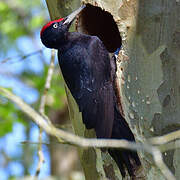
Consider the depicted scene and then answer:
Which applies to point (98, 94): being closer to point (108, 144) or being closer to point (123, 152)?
point (123, 152)

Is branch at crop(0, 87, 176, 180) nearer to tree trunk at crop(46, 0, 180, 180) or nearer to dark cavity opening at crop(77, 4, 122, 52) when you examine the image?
tree trunk at crop(46, 0, 180, 180)

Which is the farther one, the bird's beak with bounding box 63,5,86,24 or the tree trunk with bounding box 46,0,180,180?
the bird's beak with bounding box 63,5,86,24

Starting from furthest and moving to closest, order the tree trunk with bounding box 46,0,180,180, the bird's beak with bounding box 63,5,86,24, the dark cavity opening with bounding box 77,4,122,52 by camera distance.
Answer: the dark cavity opening with bounding box 77,4,122,52 → the bird's beak with bounding box 63,5,86,24 → the tree trunk with bounding box 46,0,180,180

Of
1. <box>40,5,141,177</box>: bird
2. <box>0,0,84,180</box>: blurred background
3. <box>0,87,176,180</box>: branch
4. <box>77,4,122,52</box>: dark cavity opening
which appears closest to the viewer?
<box>0,87,176,180</box>: branch

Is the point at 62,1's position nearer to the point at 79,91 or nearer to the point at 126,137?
the point at 79,91

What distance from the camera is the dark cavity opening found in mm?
4121

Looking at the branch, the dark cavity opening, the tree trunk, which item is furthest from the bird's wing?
the branch

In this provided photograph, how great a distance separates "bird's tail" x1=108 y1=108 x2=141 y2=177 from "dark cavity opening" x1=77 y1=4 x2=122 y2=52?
3.70ft

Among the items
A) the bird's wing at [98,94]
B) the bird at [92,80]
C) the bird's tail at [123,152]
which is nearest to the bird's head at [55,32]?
the bird at [92,80]

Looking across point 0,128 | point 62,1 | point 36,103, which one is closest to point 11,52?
point 36,103

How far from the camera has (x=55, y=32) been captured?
4117mm

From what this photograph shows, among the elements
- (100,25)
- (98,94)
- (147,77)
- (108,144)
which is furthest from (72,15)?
(108,144)

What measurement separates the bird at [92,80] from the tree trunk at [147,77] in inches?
4.3

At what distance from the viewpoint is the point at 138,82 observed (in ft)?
10.5
